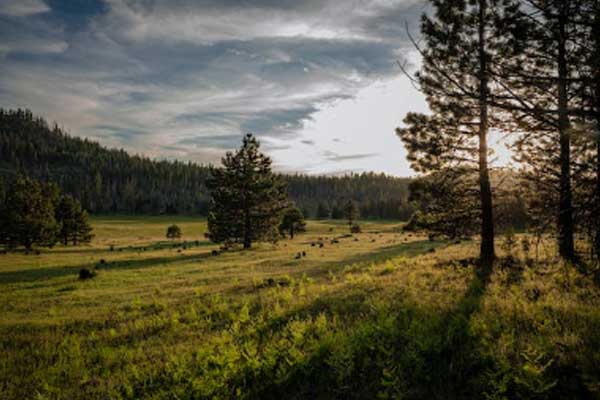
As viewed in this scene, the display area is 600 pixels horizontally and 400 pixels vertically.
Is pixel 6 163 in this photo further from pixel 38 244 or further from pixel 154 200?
pixel 38 244

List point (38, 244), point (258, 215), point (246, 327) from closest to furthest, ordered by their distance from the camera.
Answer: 1. point (246, 327)
2. point (258, 215)
3. point (38, 244)

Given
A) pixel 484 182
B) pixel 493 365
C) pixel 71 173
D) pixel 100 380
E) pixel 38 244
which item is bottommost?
pixel 38 244

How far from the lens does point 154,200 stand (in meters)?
148

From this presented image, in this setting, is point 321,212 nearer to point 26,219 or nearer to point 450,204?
point 26,219

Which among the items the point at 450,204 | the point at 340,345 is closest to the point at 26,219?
the point at 450,204

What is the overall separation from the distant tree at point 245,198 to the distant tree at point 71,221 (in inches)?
1258

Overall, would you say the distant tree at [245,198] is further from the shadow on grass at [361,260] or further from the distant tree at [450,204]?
the distant tree at [450,204]

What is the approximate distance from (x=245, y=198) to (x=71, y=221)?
35889 millimetres

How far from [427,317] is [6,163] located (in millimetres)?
263159

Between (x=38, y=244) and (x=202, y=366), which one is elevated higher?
(x=202, y=366)

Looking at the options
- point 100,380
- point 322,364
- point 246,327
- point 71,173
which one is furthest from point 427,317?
point 71,173

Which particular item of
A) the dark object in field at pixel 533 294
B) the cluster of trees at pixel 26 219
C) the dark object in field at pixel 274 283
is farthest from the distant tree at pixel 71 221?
the dark object in field at pixel 533 294

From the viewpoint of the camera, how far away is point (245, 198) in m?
35.0

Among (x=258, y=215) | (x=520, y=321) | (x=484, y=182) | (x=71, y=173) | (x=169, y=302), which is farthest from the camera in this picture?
(x=71, y=173)
